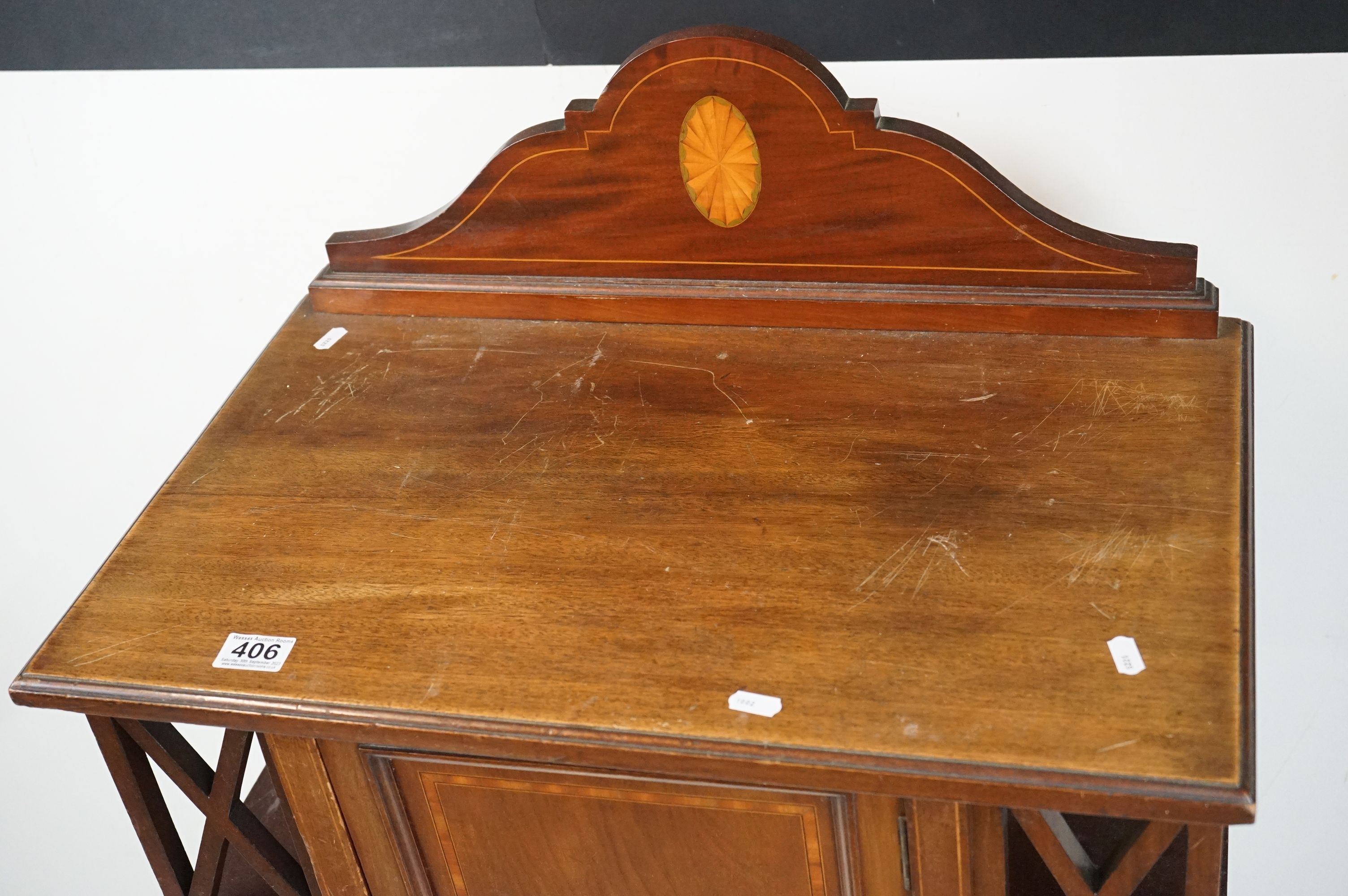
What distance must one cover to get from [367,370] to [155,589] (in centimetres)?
36

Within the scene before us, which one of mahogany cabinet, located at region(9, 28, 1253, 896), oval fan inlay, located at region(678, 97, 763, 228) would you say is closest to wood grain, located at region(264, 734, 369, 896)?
mahogany cabinet, located at region(9, 28, 1253, 896)

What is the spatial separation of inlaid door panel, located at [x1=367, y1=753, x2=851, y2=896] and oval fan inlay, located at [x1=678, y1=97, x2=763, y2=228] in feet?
2.01

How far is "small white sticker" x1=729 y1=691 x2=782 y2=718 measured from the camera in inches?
44.3

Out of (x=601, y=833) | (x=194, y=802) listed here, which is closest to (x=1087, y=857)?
(x=601, y=833)

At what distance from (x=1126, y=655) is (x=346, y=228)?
4.28 ft

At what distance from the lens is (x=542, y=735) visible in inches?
45.4

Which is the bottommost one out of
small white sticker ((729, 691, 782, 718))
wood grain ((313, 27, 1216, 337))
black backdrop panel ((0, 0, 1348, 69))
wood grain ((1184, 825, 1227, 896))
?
wood grain ((1184, 825, 1227, 896))

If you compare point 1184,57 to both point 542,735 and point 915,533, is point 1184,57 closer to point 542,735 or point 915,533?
point 915,533

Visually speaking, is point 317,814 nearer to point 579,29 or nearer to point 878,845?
point 878,845

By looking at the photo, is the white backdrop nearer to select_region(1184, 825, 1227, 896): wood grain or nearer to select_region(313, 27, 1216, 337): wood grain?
select_region(313, 27, 1216, 337): wood grain

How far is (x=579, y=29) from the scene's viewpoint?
177cm

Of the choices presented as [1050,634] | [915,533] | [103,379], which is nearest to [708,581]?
[915,533]

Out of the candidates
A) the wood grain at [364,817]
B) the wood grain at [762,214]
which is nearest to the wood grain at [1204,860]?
the wood grain at [762,214]

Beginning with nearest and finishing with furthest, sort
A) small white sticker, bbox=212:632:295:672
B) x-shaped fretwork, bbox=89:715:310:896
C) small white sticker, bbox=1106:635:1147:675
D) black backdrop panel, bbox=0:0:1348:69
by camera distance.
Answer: small white sticker, bbox=1106:635:1147:675, small white sticker, bbox=212:632:295:672, x-shaped fretwork, bbox=89:715:310:896, black backdrop panel, bbox=0:0:1348:69
